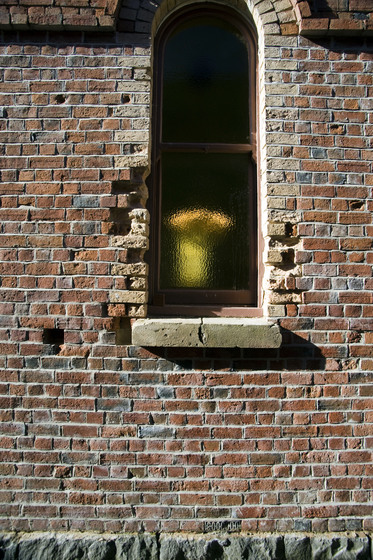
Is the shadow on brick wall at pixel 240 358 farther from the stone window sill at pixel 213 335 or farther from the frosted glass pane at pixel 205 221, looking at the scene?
the frosted glass pane at pixel 205 221

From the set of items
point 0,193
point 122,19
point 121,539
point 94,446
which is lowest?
point 121,539

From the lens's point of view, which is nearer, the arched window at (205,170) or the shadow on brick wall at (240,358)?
the shadow on brick wall at (240,358)

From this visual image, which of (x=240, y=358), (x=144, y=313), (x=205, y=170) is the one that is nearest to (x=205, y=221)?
(x=205, y=170)

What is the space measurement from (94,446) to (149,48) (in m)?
2.74

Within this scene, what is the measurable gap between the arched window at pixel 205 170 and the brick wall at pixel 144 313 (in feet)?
0.91

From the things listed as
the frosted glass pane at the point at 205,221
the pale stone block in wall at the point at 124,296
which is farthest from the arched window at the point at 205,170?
the pale stone block in wall at the point at 124,296

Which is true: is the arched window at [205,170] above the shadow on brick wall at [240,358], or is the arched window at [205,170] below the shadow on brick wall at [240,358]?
above

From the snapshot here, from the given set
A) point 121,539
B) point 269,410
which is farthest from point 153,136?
point 121,539

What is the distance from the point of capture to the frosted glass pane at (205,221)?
9.37ft

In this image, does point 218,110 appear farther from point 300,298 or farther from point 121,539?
point 121,539

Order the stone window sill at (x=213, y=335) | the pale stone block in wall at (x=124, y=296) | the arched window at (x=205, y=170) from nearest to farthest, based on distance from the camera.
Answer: the stone window sill at (x=213, y=335), the pale stone block in wall at (x=124, y=296), the arched window at (x=205, y=170)

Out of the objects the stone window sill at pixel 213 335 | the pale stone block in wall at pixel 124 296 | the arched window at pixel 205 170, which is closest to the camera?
the stone window sill at pixel 213 335

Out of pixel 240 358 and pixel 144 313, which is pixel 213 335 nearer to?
pixel 240 358

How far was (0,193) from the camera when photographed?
259 cm
